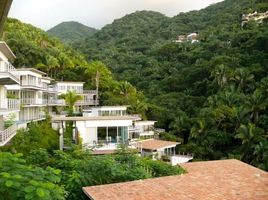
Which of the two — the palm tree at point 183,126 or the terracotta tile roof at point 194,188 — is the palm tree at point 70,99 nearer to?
the palm tree at point 183,126

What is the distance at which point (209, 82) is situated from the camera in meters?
66.3

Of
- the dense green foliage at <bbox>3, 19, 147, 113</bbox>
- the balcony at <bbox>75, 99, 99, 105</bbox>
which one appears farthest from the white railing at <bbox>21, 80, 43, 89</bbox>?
the dense green foliage at <bbox>3, 19, 147, 113</bbox>

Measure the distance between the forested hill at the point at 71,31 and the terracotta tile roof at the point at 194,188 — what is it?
135233 millimetres

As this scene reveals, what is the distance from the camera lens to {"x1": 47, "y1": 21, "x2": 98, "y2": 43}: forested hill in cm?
15150

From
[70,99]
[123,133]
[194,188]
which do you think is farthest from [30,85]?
[194,188]

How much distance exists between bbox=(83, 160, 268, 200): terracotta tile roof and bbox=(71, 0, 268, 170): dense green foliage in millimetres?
26778

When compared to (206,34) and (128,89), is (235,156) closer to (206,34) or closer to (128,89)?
(128,89)

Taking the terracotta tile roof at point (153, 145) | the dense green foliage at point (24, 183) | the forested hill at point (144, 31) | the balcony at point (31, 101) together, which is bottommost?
the terracotta tile roof at point (153, 145)

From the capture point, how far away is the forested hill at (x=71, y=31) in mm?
151500

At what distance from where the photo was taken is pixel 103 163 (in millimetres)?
17500

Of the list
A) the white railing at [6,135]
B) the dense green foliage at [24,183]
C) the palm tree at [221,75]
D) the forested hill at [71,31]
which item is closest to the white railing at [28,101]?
the white railing at [6,135]

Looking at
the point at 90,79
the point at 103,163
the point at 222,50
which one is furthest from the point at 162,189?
the point at 222,50

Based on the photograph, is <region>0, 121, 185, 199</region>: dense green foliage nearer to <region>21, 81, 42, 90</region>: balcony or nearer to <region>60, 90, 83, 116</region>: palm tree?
<region>21, 81, 42, 90</region>: balcony

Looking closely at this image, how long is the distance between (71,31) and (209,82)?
9942cm
